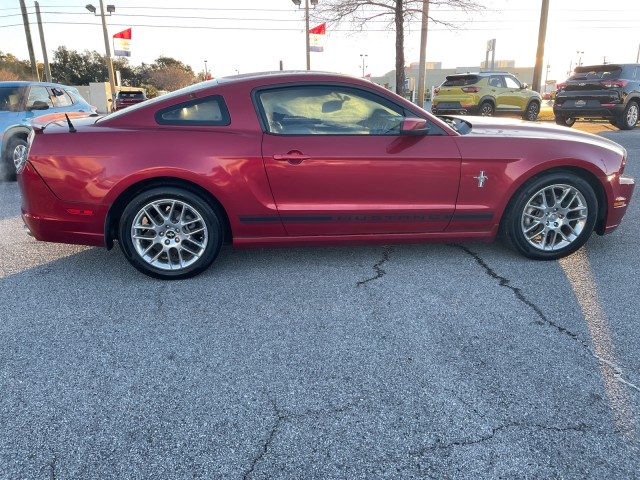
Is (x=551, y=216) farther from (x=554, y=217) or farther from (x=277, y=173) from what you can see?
(x=277, y=173)

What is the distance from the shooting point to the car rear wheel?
13.7 m

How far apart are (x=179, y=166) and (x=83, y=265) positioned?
135 cm

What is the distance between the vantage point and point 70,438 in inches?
81.4

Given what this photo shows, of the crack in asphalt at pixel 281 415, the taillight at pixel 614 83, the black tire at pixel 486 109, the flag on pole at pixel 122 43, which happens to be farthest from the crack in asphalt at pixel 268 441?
the flag on pole at pixel 122 43

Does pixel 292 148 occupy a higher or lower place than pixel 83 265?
higher

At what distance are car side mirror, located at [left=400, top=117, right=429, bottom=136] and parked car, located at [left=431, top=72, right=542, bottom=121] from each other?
13560 mm

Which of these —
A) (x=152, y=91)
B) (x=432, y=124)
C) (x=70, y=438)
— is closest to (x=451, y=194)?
(x=432, y=124)

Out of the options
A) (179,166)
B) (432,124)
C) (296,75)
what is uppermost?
(296,75)

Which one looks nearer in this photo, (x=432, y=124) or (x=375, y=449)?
(x=375, y=449)

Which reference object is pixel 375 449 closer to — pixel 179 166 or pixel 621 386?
pixel 621 386

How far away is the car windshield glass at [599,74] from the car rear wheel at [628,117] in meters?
0.94

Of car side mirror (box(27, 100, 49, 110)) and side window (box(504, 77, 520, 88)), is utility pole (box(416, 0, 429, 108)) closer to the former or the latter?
side window (box(504, 77, 520, 88))

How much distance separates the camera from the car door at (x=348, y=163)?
364 cm

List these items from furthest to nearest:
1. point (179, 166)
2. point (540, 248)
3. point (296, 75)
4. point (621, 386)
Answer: point (540, 248), point (296, 75), point (179, 166), point (621, 386)
